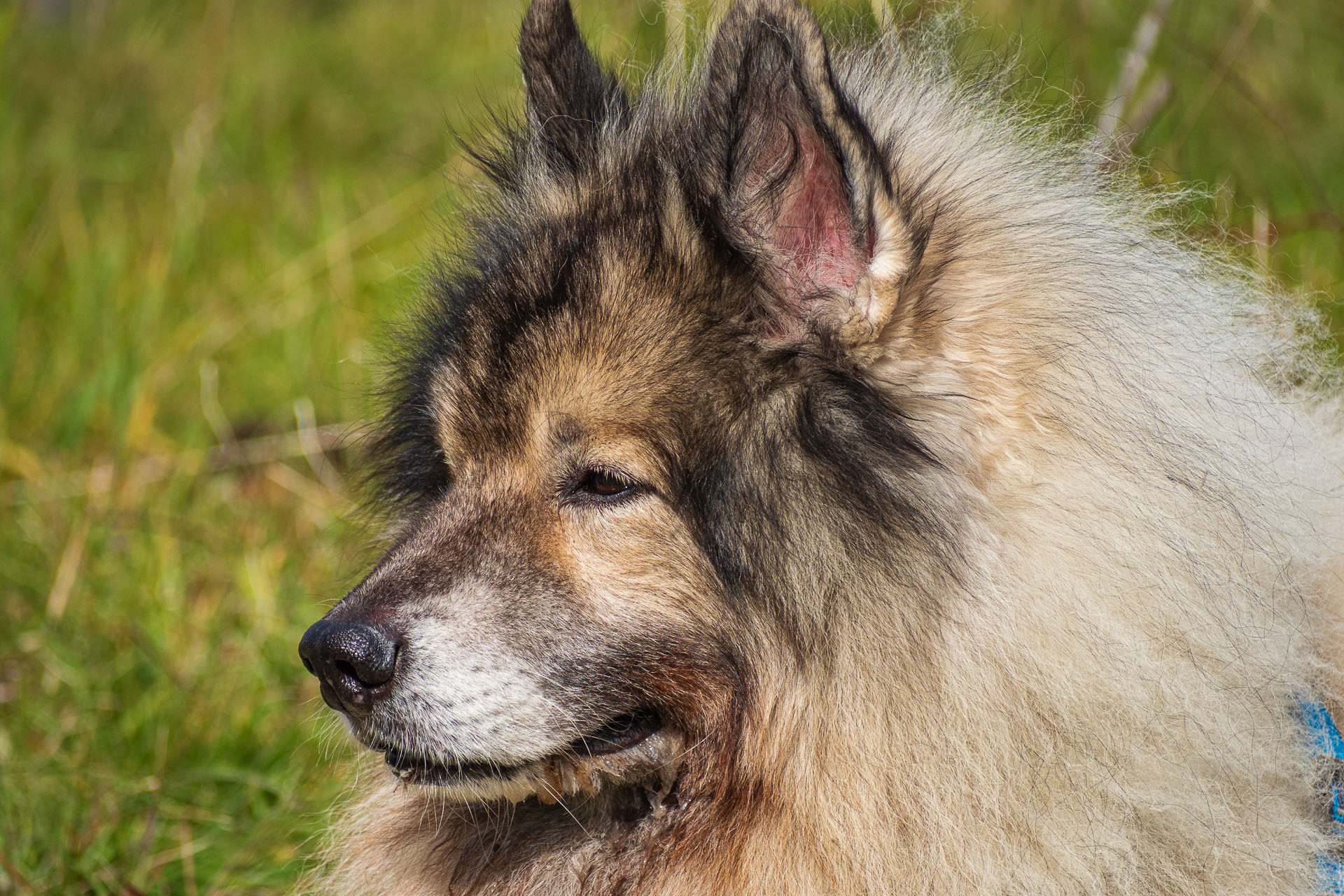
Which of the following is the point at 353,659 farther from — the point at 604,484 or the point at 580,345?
the point at 580,345

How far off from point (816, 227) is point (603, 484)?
0.62 meters

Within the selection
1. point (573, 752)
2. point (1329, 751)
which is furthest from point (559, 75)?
point (1329, 751)

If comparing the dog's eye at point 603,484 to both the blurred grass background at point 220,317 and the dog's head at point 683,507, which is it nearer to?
the dog's head at point 683,507

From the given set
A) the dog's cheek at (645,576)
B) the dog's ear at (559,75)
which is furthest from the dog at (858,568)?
the dog's ear at (559,75)

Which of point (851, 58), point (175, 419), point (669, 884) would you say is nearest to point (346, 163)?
point (175, 419)

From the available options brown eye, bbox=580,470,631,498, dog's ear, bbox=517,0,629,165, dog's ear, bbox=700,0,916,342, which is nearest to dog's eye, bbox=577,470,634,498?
brown eye, bbox=580,470,631,498

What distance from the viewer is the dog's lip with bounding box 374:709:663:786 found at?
7.80 feet

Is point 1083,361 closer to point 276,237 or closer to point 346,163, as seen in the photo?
point 276,237

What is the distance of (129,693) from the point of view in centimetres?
411

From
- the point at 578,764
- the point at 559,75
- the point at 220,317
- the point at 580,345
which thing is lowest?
the point at 220,317

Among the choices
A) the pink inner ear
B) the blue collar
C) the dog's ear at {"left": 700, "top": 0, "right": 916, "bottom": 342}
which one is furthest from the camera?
the blue collar

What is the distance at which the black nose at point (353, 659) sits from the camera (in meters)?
2.25

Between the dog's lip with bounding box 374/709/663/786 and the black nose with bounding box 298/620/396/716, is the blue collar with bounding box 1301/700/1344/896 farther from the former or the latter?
the black nose with bounding box 298/620/396/716

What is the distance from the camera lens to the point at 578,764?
2.42 m
